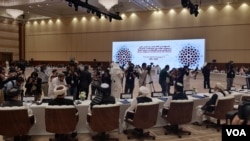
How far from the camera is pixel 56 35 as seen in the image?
82.1 feet

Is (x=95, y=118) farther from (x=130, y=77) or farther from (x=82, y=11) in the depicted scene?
(x=82, y=11)

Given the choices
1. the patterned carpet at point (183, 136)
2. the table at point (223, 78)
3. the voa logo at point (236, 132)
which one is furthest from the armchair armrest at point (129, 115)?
the table at point (223, 78)

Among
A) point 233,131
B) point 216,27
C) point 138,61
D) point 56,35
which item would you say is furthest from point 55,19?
point 233,131

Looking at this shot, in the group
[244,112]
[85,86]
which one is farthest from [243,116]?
[85,86]

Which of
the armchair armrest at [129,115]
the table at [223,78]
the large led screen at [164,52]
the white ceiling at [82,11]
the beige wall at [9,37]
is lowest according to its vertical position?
the armchair armrest at [129,115]

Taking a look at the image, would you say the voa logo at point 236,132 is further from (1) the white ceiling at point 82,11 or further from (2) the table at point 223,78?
(1) the white ceiling at point 82,11

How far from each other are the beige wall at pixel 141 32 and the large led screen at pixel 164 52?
0.60 m

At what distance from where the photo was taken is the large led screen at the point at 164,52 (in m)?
18.3

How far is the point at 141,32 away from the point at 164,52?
2964 mm

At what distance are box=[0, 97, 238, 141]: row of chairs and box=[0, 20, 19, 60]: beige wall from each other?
2267 centimetres

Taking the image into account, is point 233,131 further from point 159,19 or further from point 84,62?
point 84,62

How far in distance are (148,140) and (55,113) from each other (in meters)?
1.98

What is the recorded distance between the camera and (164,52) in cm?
1919

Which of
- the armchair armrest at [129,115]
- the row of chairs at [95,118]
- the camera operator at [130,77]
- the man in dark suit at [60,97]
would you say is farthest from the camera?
the camera operator at [130,77]
